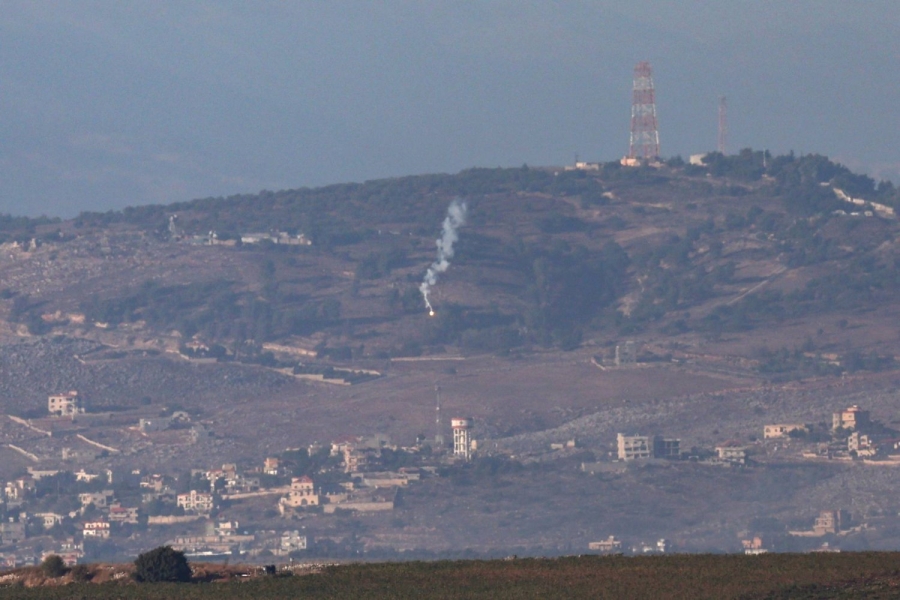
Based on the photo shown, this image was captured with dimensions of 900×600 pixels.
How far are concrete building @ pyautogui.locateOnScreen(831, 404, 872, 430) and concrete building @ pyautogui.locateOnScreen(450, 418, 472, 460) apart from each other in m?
32.4

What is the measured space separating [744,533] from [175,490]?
4919 centimetres

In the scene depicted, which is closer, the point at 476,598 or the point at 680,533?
the point at 476,598

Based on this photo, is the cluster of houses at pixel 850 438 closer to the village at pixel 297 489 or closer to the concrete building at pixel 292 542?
the village at pixel 297 489

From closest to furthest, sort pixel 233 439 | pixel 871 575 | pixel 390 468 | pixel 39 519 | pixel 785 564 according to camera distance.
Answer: pixel 871 575, pixel 785 564, pixel 39 519, pixel 390 468, pixel 233 439

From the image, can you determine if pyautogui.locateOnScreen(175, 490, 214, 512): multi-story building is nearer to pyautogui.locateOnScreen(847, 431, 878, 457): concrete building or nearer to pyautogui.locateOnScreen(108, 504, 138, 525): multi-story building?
pyautogui.locateOnScreen(108, 504, 138, 525): multi-story building

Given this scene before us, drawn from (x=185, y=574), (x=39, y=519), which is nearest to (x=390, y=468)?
(x=39, y=519)

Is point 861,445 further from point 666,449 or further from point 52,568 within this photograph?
point 52,568

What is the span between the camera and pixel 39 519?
530ft

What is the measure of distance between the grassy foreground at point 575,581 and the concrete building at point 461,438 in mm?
129223

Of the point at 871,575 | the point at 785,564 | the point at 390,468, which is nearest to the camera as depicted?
the point at 871,575

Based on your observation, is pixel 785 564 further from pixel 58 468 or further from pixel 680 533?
pixel 58 468

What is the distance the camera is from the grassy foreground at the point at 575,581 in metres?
42.6

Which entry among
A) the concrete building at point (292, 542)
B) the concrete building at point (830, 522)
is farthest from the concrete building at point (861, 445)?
the concrete building at point (292, 542)

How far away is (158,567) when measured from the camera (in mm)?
47875
